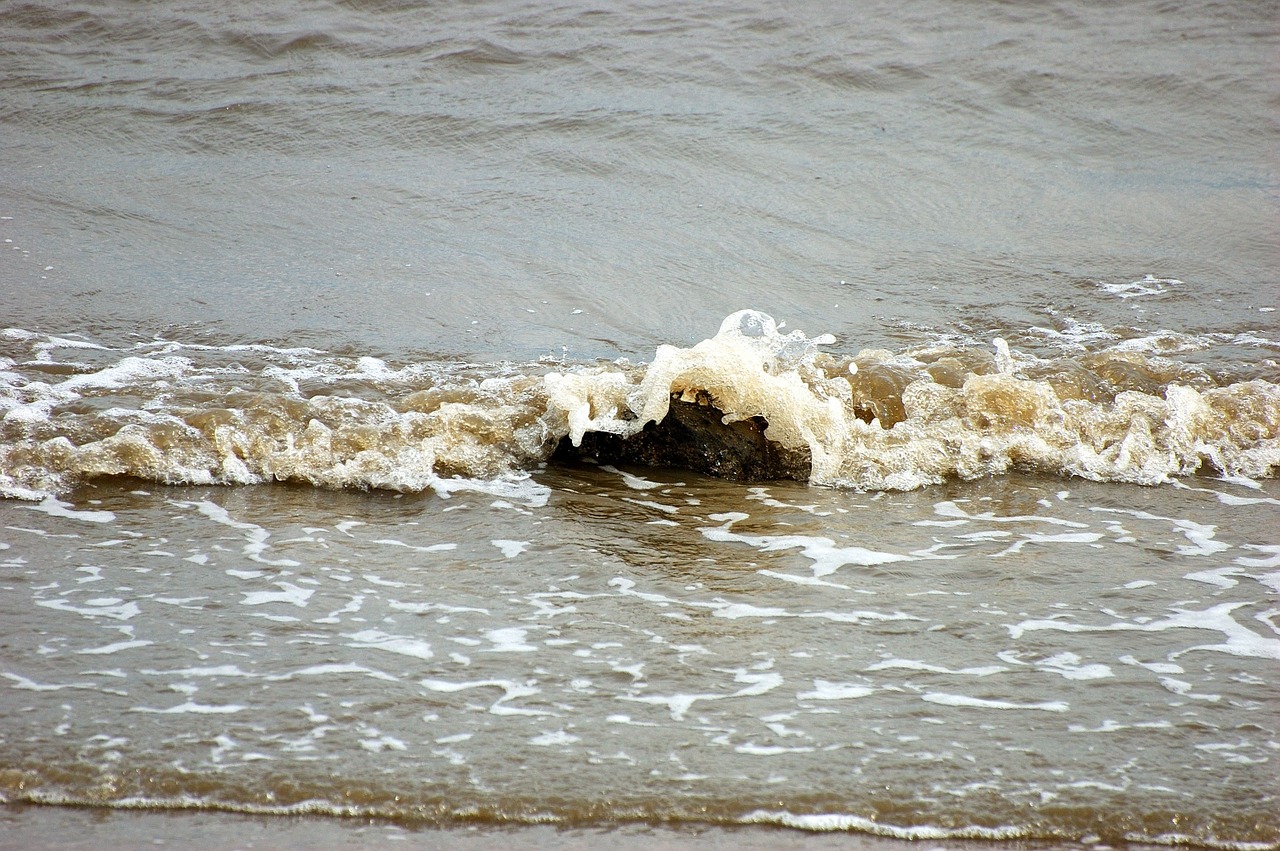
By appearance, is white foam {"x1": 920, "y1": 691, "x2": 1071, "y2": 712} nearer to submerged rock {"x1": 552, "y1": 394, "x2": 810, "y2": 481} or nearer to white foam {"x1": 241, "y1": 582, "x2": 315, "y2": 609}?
white foam {"x1": 241, "y1": 582, "x2": 315, "y2": 609}

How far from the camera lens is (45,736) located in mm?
2137

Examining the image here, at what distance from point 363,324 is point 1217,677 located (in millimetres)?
4149

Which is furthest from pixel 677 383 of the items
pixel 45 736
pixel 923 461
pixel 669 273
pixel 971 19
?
pixel 971 19

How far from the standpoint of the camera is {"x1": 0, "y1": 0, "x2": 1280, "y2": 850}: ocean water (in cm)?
218

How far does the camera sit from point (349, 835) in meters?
1.93

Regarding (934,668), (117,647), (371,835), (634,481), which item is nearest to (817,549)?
(934,668)

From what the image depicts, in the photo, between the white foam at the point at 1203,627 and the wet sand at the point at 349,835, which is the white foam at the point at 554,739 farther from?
the white foam at the point at 1203,627

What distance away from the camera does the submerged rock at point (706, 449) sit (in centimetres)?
Result: 409

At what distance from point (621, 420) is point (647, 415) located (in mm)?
144

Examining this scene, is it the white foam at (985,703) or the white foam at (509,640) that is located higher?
the white foam at (985,703)

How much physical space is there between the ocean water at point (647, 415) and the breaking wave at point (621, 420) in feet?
0.07

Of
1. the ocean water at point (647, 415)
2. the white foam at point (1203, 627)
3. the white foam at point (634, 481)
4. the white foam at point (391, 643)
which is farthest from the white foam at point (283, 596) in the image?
the white foam at point (1203, 627)

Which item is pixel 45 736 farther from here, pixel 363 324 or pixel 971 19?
pixel 971 19

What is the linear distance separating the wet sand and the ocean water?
0.11ft
